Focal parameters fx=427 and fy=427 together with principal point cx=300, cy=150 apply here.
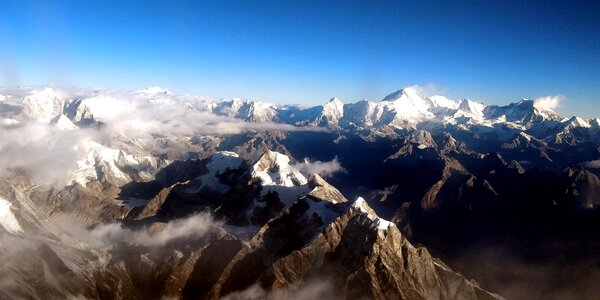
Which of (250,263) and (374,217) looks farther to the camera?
(250,263)

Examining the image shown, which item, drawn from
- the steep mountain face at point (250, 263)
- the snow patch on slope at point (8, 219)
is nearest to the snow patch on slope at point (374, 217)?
the steep mountain face at point (250, 263)

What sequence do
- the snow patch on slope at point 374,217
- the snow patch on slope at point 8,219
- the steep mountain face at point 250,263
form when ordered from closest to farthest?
the steep mountain face at point 250,263 < the snow patch on slope at point 8,219 < the snow patch on slope at point 374,217

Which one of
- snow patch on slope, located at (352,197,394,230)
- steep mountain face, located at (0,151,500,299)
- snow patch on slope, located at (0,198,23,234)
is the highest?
snow patch on slope, located at (352,197,394,230)

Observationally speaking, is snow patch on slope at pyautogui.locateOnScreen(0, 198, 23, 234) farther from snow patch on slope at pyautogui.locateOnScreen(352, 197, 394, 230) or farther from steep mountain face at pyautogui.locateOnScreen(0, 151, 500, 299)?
snow patch on slope at pyautogui.locateOnScreen(352, 197, 394, 230)

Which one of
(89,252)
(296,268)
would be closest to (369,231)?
(296,268)

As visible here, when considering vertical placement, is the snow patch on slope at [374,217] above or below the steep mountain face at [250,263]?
above

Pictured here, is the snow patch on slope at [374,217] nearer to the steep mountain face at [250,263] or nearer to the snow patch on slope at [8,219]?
the steep mountain face at [250,263]

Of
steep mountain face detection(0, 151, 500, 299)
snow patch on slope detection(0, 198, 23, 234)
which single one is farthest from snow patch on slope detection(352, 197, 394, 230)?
snow patch on slope detection(0, 198, 23, 234)

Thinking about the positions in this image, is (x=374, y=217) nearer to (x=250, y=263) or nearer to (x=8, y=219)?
(x=250, y=263)

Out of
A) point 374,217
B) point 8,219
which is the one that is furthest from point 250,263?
point 8,219

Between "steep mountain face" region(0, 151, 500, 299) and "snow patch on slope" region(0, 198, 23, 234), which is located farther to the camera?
"snow patch on slope" region(0, 198, 23, 234)

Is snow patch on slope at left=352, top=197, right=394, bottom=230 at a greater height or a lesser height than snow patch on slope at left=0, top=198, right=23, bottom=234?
greater
